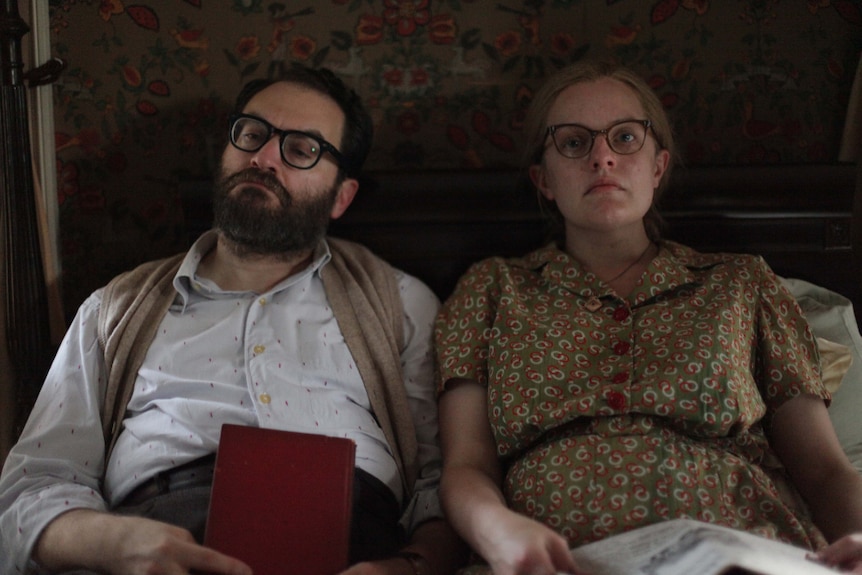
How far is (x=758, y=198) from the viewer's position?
66.2 inches

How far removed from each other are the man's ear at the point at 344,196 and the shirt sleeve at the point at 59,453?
19.6 inches

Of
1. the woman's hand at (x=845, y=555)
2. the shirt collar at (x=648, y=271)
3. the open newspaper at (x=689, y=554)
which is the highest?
the shirt collar at (x=648, y=271)

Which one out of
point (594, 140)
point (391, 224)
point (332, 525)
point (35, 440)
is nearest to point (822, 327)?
point (594, 140)

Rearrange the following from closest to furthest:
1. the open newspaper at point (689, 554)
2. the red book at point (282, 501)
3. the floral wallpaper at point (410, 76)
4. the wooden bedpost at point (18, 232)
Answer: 1. the open newspaper at point (689, 554)
2. the red book at point (282, 501)
3. the wooden bedpost at point (18, 232)
4. the floral wallpaper at point (410, 76)

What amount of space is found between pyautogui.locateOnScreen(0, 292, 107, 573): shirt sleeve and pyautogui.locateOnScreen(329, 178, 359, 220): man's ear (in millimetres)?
498

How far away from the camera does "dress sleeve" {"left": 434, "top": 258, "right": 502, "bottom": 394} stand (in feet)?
4.34

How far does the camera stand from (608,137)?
1.37m

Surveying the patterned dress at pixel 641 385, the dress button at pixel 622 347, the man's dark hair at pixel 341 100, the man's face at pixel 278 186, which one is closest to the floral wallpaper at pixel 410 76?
the man's dark hair at pixel 341 100

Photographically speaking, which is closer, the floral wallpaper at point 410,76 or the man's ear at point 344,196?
the man's ear at point 344,196

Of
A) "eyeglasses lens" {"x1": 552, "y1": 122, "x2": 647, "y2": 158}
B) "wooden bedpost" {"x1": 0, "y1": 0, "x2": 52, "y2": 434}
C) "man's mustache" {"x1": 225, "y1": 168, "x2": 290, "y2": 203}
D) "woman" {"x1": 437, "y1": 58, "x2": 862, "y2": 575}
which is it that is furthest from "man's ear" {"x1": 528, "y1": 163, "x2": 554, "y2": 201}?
"wooden bedpost" {"x1": 0, "y1": 0, "x2": 52, "y2": 434}

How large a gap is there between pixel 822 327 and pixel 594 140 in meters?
0.60

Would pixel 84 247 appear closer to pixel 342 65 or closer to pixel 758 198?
pixel 342 65

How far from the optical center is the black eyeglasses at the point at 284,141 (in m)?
1.44

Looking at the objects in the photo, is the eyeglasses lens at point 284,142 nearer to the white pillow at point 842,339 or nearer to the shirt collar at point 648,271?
the shirt collar at point 648,271
